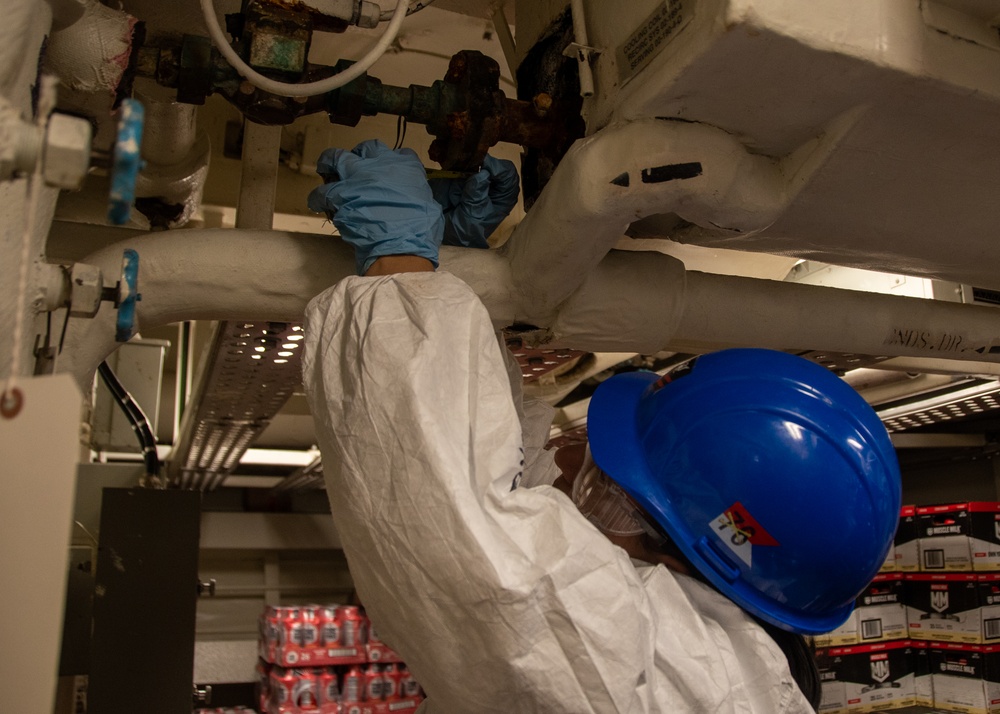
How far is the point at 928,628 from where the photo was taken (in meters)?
3.06

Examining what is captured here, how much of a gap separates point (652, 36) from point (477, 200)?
36 cm

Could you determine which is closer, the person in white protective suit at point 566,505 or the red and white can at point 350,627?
the person in white protective suit at point 566,505

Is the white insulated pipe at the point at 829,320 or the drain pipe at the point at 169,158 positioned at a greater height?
the drain pipe at the point at 169,158

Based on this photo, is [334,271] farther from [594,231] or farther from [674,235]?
[674,235]

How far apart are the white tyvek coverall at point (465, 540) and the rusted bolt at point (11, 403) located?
401 mm

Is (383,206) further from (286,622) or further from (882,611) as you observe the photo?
(286,622)

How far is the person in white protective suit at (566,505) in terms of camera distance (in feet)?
2.58

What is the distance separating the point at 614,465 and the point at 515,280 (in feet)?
1.00

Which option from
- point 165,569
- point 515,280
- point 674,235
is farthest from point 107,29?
point 165,569

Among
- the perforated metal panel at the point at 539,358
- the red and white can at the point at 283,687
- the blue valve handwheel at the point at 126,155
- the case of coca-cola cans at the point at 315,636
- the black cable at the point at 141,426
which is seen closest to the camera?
the blue valve handwheel at the point at 126,155

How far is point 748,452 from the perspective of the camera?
0.95m

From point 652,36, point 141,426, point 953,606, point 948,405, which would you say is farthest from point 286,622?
point 652,36

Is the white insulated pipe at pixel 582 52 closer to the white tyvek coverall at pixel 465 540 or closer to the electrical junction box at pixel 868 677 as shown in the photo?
the white tyvek coverall at pixel 465 540

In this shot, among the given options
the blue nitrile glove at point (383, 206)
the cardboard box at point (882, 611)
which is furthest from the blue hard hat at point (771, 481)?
the cardboard box at point (882, 611)
